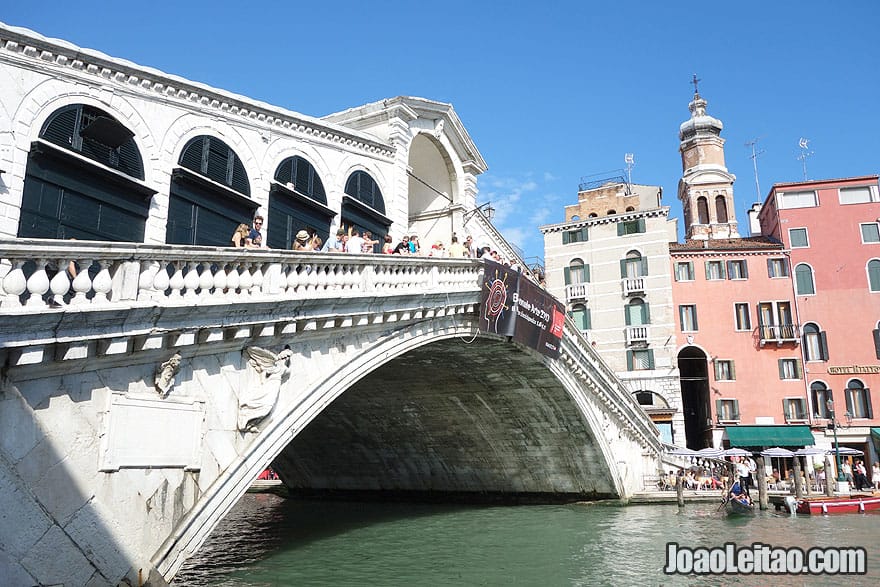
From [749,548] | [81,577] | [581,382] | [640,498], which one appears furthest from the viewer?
[640,498]

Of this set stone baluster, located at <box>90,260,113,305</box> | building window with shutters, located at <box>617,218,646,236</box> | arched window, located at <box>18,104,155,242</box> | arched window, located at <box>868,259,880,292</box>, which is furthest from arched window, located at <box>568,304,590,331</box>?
stone baluster, located at <box>90,260,113,305</box>

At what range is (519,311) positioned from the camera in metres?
14.6

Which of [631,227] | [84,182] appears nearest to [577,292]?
[631,227]

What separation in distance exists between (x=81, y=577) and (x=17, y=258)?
9.15 ft

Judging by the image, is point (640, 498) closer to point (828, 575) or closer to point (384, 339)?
point (828, 575)

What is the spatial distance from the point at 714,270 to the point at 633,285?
3358mm

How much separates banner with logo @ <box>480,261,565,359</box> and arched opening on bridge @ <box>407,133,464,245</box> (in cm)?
367

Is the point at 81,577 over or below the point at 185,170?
below

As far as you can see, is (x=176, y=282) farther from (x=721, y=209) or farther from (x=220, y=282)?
(x=721, y=209)

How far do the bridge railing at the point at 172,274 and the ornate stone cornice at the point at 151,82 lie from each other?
2.66m

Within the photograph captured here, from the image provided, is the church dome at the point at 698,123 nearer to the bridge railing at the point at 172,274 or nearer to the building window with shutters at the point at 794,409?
the building window with shutters at the point at 794,409

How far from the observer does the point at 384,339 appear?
34.3 ft

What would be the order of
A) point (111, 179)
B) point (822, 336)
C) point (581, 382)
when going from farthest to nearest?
point (822, 336) → point (581, 382) → point (111, 179)

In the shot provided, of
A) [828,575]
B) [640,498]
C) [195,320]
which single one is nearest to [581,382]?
[640,498]
